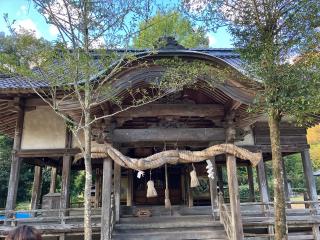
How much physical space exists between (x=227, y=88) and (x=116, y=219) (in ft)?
15.5

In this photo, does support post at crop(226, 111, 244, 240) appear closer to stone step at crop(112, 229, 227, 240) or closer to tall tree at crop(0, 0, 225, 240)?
stone step at crop(112, 229, 227, 240)

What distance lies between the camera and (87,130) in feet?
17.9

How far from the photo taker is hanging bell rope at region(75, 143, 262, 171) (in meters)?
6.95

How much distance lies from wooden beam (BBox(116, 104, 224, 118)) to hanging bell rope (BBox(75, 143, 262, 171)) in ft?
3.54

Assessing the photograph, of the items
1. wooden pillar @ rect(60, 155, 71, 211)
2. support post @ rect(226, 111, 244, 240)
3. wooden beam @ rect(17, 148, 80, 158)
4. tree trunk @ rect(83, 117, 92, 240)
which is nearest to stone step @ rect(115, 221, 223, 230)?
support post @ rect(226, 111, 244, 240)

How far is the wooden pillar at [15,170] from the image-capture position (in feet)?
28.7

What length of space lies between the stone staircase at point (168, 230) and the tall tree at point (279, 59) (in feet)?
9.38

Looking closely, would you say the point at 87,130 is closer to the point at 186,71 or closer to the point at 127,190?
the point at 186,71

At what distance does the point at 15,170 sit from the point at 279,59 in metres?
7.95

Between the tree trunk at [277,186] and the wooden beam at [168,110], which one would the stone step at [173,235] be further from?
the wooden beam at [168,110]

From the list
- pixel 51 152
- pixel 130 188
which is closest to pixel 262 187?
pixel 130 188

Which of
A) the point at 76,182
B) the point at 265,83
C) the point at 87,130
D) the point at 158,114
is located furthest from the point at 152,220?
the point at 76,182

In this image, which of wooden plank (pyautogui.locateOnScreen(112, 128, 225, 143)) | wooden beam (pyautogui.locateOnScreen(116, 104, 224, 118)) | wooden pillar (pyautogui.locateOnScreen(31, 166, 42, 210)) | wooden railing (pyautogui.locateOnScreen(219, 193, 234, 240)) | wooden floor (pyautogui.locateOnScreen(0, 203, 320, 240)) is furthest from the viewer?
wooden pillar (pyautogui.locateOnScreen(31, 166, 42, 210))

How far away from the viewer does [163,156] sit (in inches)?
281
